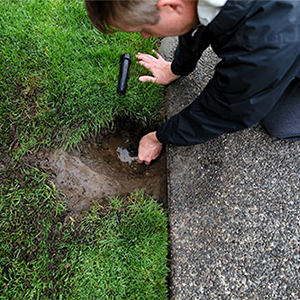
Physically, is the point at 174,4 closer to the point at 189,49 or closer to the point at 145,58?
the point at 189,49

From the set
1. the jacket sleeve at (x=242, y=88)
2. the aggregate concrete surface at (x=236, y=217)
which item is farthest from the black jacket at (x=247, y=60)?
the aggregate concrete surface at (x=236, y=217)

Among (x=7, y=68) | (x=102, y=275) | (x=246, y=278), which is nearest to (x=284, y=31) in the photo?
(x=246, y=278)

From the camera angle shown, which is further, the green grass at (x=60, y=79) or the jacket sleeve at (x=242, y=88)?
the green grass at (x=60, y=79)

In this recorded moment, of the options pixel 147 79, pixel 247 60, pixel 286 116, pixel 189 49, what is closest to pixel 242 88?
pixel 247 60

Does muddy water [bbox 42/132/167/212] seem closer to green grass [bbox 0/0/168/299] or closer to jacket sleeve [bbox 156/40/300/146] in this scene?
green grass [bbox 0/0/168/299]

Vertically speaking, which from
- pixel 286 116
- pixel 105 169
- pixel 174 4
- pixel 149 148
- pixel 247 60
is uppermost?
pixel 174 4

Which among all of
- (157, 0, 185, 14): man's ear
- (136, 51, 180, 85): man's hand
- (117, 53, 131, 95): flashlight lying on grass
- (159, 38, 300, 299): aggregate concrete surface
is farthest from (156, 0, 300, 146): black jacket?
(117, 53, 131, 95): flashlight lying on grass

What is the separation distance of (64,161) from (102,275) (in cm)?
87

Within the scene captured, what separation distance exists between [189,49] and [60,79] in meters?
1.08

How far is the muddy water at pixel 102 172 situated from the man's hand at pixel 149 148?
0.10 m

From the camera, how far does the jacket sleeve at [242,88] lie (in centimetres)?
120

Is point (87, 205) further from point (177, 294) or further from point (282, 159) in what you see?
point (282, 159)

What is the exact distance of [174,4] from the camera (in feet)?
3.84

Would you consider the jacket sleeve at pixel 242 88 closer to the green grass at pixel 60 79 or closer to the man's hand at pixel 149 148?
the man's hand at pixel 149 148
